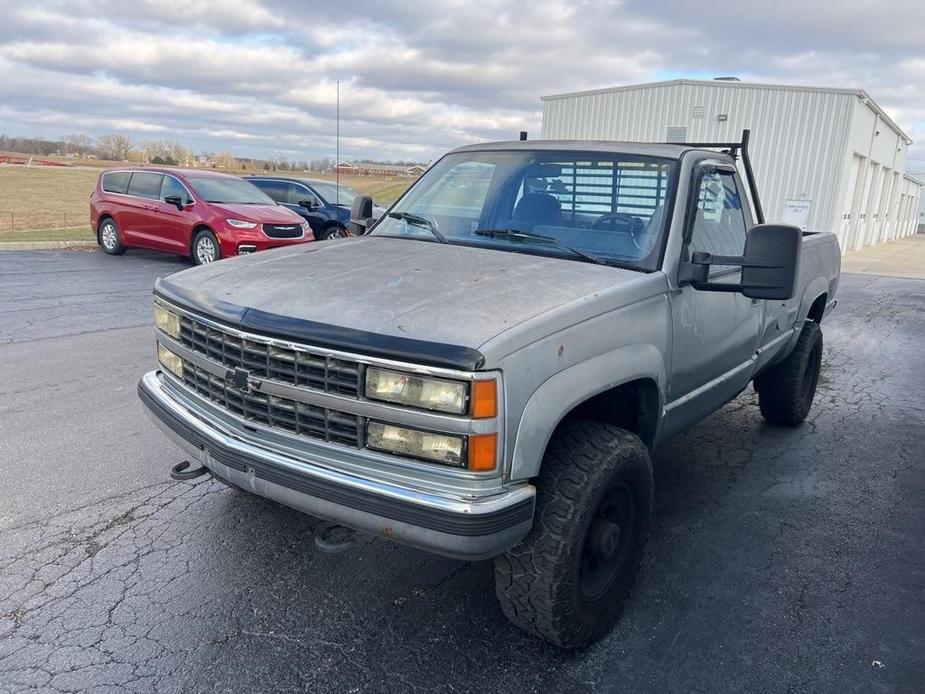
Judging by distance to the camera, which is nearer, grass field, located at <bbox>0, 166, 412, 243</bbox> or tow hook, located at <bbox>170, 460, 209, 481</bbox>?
tow hook, located at <bbox>170, 460, 209, 481</bbox>

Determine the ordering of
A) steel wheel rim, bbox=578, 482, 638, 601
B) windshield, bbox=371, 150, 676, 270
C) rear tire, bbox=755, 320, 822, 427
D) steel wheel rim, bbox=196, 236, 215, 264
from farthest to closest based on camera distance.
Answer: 1. steel wheel rim, bbox=196, 236, 215, 264
2. rear tire, bbox=755, 320, 822, 427
3. windshield, bbox=371, 150, 676, 270
4. steel wheel rim, bbox=578, 482, 638, 601

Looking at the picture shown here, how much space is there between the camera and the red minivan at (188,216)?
1265 cm

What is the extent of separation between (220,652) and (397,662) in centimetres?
65

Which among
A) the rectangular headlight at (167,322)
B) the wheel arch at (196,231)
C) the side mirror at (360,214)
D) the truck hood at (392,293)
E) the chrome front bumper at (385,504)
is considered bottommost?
the wheel arch at (196,231)

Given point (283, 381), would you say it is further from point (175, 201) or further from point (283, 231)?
point (175, 201)

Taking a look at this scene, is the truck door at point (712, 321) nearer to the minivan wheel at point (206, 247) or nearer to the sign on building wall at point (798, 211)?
the minivan wheel at point (206, 247)

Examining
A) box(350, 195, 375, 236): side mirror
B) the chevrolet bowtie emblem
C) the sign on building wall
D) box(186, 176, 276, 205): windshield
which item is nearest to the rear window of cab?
box(186, 176, 276, 205): windshield

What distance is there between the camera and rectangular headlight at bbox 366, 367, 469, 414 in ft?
7.51

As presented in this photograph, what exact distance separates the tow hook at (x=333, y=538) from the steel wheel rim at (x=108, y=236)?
13.3 metres

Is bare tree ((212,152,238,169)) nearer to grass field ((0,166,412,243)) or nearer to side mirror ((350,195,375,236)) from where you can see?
grass field ((0,166,412,243))

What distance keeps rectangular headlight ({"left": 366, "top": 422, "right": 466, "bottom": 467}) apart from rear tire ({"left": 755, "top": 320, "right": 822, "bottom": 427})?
381cm

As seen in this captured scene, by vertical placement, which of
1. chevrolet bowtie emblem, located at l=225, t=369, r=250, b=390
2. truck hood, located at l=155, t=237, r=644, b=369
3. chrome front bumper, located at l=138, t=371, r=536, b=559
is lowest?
chrome front bumper, located at l=138, t=371, r=536, b=559

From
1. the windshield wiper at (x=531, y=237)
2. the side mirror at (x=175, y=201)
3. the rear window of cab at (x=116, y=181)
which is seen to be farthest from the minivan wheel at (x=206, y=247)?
the windshield wiper at (x=531, y=237)

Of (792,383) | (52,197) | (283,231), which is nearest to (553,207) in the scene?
(792,383)
